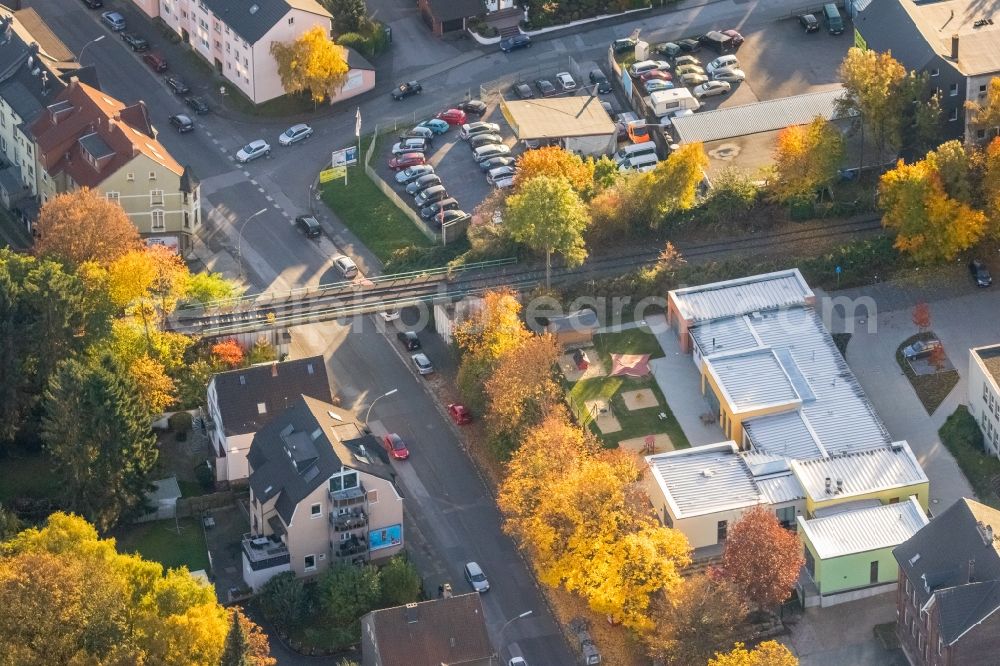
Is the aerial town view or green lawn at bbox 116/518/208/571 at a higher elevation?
the aerial town view

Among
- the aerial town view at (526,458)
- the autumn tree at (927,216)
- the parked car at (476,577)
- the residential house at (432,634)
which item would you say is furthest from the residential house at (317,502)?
the autumn tree at (927,216)

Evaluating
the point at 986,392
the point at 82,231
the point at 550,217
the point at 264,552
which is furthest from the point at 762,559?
the point at 82,231

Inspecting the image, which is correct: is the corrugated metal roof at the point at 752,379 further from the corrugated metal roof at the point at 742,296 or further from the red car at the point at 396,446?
the red car at the point at 396,446

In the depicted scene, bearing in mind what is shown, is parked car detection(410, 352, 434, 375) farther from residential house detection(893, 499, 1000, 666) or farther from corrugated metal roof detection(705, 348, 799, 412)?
residential house detection(893, 499, 1000, 666)

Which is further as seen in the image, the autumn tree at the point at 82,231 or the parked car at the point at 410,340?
the parked car at the point at 410,340

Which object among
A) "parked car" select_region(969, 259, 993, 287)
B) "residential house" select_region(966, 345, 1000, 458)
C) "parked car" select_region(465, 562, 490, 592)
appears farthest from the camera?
"parked car" select_region(969, 259, 993, 287)

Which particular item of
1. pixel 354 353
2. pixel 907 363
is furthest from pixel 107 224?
pixel 907 363

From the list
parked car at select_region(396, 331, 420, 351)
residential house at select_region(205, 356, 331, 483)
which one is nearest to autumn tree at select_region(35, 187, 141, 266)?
residential house at select_region(205, 356, 331, 483)

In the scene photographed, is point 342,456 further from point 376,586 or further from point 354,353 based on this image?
point 354,353
